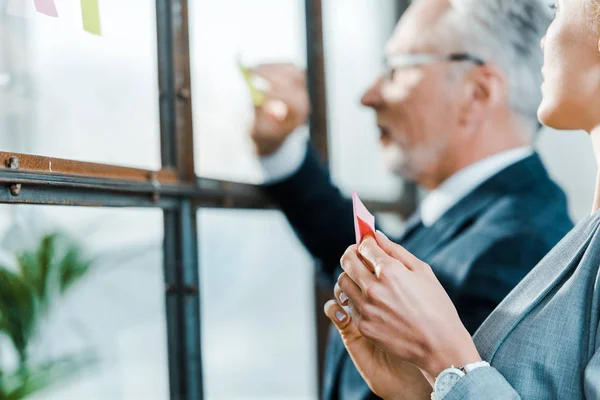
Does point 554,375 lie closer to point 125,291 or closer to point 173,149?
point 125,291

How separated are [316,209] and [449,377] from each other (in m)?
0.90

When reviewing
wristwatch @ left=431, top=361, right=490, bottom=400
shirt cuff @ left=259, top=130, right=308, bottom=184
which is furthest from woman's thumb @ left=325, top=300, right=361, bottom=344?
shirt cuff @ left=259, top=130, right=308, bottom=184

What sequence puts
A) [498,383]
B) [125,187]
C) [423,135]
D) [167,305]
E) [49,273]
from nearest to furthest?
[498,383] < [49,273] < [125,187] < [167,305] < [423,135]

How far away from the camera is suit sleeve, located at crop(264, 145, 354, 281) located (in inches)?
66.6

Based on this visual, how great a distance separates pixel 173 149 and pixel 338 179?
0.87m

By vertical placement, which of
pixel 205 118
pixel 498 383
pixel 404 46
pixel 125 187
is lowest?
pixel 498 383

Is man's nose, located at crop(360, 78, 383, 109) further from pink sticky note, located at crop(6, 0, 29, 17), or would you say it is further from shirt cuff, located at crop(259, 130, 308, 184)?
pink sticky note, located at crop(6, 0, 29, 17)

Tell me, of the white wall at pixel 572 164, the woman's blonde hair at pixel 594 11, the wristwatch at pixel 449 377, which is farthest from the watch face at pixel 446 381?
the white wall at pixel 572 164

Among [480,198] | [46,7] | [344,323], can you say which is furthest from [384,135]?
[46,7]

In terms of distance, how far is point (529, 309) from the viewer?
886mm

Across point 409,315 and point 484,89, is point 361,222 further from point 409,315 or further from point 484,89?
point 484,89

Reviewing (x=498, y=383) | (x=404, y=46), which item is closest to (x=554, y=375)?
(x=498, y=383)

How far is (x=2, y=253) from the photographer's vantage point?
3.10 feet

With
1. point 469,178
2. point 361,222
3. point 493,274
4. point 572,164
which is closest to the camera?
Result: point 361,222
